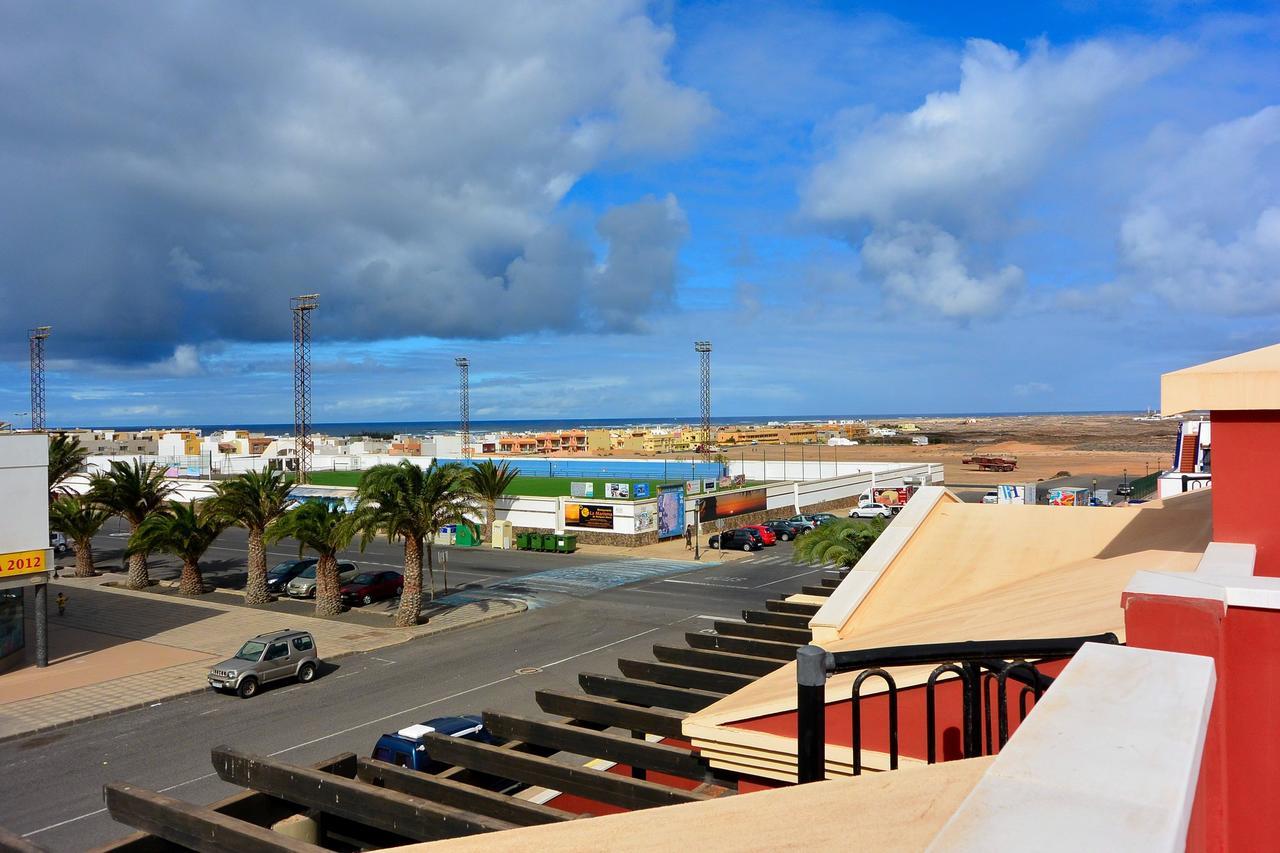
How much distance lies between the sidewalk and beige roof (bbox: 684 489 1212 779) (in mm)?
20024

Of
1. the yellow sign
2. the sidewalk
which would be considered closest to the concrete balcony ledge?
the sidewalk

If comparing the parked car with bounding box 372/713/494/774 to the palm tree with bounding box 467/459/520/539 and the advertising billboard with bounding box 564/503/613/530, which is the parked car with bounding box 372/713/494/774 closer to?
the palm tree with bounding box 467/459/520/539

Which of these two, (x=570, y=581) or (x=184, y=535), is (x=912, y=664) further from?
(x=184, y=535)

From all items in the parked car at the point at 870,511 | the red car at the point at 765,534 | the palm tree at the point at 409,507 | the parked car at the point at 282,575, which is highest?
the palm tree at the point at 409,507

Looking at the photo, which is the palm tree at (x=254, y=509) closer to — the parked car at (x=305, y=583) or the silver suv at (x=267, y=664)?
the parked car at (x=305, y=583)

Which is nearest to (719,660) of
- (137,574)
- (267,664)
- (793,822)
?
(793,822)

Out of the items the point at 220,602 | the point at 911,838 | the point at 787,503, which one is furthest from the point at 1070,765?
the point at 787,503

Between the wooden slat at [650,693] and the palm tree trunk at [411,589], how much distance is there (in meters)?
21.7

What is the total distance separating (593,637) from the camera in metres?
26.2

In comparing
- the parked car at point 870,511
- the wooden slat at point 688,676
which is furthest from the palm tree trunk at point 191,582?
the parked car at point 870,511

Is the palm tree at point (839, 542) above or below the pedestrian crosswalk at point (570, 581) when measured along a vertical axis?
above

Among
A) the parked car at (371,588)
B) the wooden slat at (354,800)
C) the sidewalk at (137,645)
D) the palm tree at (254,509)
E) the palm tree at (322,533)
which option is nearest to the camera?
the wooden slat at (354,800)

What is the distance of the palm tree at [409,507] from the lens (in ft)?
89.4

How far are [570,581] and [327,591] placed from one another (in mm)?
10090
